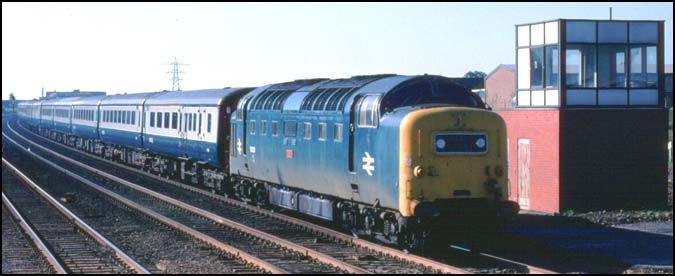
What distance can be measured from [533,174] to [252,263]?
1183 centimetres

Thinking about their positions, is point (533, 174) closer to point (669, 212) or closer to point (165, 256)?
point (669, 212)

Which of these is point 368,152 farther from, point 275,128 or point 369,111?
point 275,128

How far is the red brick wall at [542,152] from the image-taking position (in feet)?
81.0

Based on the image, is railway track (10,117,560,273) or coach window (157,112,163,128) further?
coach window (157,112,163,128)

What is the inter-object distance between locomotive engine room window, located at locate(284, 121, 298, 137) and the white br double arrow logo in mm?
3871

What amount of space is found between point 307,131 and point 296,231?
2.13 meters

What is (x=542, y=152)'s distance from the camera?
25.3m

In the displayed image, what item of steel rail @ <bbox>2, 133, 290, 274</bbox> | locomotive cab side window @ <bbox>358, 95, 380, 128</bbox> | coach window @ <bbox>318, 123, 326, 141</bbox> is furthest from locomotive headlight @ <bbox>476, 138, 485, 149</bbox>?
coach window @ <bbox>318, 123, 326, 141</bbox>

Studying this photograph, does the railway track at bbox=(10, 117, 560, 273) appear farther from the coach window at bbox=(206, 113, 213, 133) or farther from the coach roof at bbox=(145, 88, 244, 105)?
the coach roof at bbox=(145, 88, 244, 105)

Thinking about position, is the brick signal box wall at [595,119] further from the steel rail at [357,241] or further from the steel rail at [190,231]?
the steel rail at [190,231]

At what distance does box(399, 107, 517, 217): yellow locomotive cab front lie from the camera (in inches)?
624

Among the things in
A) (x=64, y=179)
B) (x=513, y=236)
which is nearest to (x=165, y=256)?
(x=513, y=236)

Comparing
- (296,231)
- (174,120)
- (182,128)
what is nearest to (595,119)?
(296,231)

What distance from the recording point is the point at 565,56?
82.5 feet
